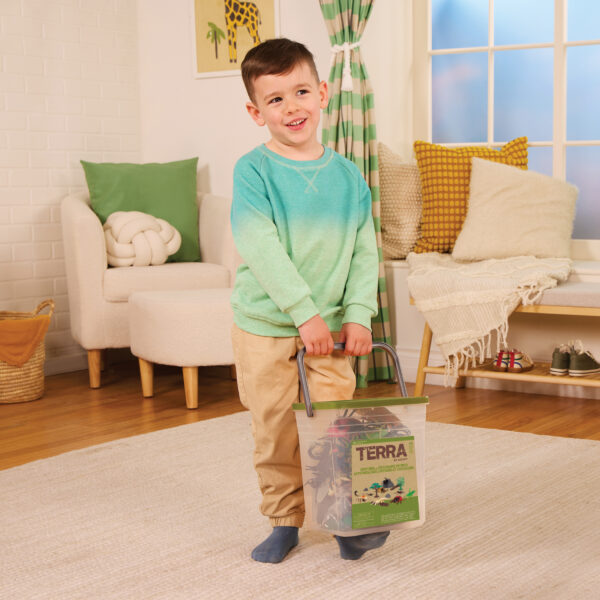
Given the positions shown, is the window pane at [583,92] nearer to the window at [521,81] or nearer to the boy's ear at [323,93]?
the window at [521,81]

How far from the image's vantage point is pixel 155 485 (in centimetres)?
217

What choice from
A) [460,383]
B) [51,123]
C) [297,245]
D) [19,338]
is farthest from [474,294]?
[51,123]

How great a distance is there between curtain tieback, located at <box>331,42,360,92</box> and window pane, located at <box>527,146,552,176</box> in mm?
819

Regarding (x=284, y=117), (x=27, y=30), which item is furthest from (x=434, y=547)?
(x=27, y=30)

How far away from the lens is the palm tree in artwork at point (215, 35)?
3.96m

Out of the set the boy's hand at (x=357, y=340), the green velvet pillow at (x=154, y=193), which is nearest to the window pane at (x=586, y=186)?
the green velvet pillow at (x=154, y=193)

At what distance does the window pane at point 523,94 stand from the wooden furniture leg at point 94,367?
6.21ft

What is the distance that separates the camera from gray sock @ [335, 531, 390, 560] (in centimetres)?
154

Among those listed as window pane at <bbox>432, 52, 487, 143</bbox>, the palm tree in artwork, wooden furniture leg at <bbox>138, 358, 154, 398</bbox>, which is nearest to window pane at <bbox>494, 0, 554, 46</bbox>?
window pane at <bbox>432, 52, 487, 143</bbox>

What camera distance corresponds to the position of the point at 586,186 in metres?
3.49

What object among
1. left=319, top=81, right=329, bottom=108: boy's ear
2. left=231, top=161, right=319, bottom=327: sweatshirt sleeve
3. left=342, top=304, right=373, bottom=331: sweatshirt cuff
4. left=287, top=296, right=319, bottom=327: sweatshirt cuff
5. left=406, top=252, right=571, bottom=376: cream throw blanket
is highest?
left=319, top=81, right=329, bottom=108: boy's ear

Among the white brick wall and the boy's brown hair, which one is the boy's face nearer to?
the boy's brown hair

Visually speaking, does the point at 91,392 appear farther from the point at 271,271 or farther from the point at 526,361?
the point at 271,271

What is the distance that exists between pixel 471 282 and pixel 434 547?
139 cm
